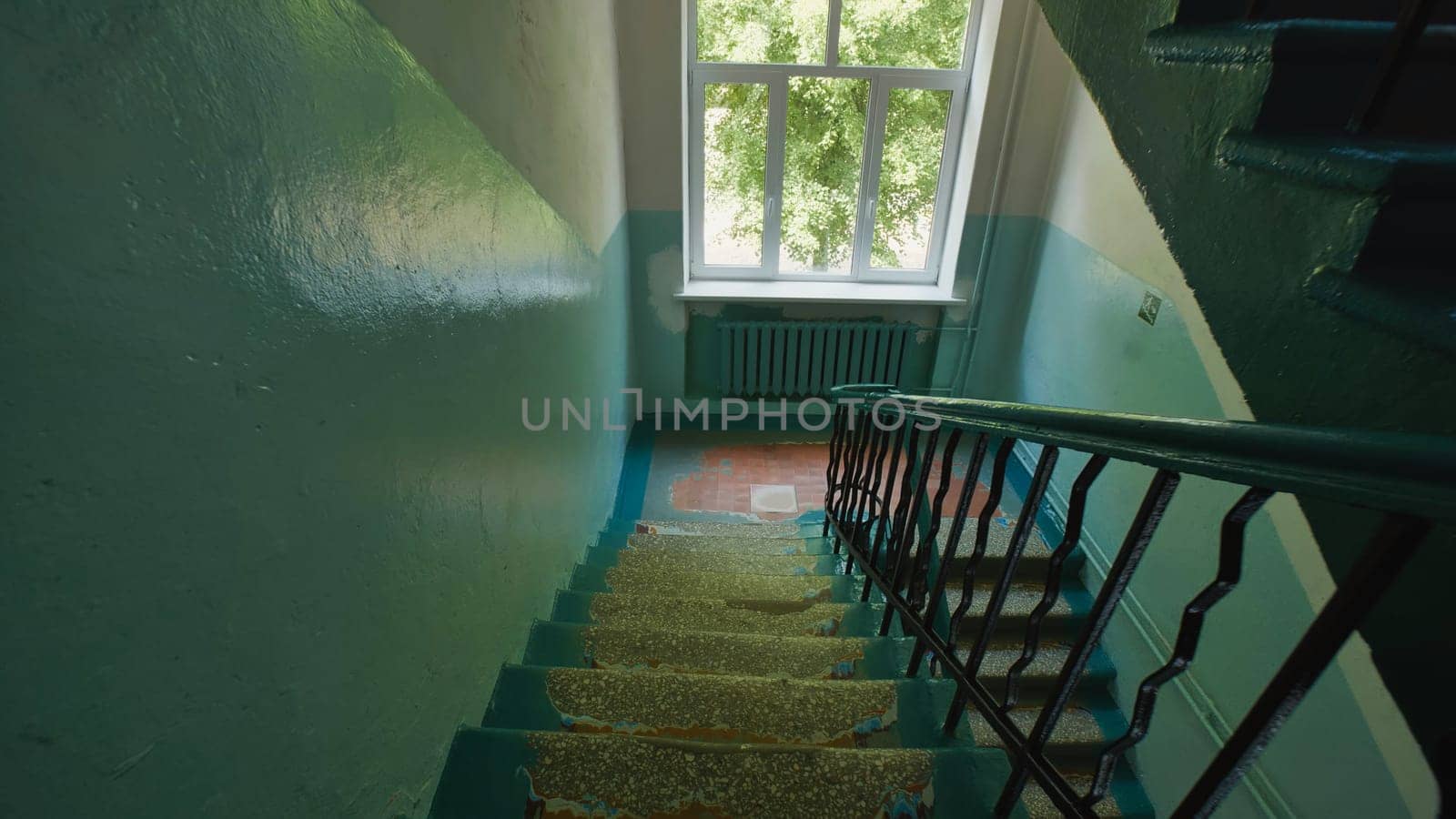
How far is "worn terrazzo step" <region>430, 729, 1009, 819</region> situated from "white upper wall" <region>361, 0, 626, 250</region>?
1.48m

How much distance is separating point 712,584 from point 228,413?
1969 millimetres

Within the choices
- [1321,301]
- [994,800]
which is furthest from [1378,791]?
[1321,301]

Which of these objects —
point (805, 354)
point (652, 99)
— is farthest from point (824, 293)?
point (652, 99)

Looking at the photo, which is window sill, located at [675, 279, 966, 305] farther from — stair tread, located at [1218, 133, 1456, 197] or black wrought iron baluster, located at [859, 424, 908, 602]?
stair tread, located at [1218, 133, 1456, 197]

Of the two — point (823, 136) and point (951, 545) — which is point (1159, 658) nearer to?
point (951, 545)

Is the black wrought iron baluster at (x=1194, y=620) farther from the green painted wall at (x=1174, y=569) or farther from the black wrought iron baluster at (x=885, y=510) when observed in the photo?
the green painted wall at (x=1174, y=569)

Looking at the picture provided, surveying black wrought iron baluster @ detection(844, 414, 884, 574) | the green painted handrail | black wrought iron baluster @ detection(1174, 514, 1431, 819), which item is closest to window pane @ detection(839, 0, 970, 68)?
black wrought iron baluster @ detection(844, 414, 884, 574)

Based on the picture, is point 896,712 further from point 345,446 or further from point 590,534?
point 590,534

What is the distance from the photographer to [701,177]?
4934 millimetres

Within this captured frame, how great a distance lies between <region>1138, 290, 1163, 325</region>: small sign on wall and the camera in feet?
10.6

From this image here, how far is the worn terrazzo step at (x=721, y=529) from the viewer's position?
3.78 metres

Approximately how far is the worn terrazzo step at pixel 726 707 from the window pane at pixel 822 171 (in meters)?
4.02

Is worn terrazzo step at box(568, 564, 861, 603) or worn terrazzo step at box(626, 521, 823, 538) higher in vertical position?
worn terrazzo step at box(568, 564, 861, 603)

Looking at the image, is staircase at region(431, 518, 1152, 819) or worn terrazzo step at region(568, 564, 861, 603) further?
worn terrazzo step at region(568, 564, 861, 603)
